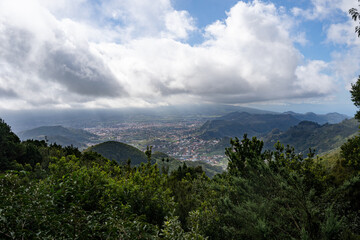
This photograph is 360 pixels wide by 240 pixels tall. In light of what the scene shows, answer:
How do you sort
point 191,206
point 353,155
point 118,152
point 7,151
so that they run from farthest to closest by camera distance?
point 118,152 → point 7,151 → point 191,206 → point 353,155

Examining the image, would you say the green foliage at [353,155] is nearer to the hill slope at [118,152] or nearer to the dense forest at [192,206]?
the dense forest at [192,206]

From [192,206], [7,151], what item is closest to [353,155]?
[192,206]

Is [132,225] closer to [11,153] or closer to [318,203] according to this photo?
[318,203]

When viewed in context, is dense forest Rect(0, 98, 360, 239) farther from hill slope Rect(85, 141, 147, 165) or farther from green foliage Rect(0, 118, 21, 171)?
hill slope Rect(85, 141, 147, 165)

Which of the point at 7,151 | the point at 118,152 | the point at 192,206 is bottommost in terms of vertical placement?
the point at 118,152

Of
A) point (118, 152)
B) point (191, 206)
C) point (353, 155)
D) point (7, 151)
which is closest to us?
point (353, 155)

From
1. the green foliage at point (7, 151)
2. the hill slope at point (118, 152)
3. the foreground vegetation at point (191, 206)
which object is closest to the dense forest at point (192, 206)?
the foreground vegetation at point (191, 206)

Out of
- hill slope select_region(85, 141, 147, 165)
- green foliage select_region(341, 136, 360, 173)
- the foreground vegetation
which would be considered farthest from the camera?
hill slope select_region(85, 141, 147, 165)

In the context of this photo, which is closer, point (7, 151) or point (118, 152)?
point (7, 151)

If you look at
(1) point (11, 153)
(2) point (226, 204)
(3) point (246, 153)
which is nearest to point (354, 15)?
(3) point (246, 153)

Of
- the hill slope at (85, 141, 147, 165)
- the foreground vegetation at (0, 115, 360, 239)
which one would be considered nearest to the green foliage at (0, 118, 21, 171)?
the foreground vegetation at (0, 115, 360, 239)

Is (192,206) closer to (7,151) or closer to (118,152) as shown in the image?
(7,151)
